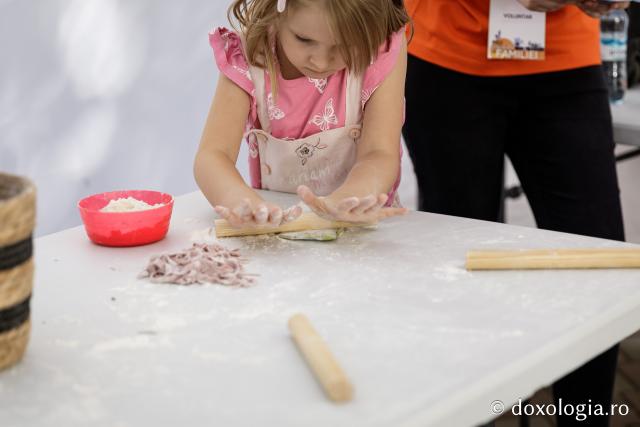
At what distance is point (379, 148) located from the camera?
164cm

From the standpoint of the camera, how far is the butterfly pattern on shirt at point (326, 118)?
1746mm

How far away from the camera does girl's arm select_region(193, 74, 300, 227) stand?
4.33 ft

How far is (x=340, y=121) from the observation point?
176 cm

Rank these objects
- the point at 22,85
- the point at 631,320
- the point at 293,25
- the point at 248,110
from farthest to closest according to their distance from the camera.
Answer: the point at 22,85 → the point at 248,110 → the point at 293,25 → the point at 631,320

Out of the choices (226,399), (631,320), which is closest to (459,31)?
(631,320)

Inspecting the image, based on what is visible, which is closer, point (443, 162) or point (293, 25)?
point (293, 25)

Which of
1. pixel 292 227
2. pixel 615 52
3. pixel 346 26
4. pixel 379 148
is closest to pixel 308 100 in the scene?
pixel 379 148

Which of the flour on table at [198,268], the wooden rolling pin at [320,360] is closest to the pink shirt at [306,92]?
the flour on table at [198,268]

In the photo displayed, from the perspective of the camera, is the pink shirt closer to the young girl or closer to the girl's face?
the young girl

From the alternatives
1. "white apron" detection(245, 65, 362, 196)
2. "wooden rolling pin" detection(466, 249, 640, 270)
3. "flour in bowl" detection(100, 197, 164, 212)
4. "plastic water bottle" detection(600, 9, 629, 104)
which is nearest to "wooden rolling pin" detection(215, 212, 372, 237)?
"flour in bowl" detection(100, 197, 164, 212)

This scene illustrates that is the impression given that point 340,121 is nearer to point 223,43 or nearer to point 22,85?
point 223,43

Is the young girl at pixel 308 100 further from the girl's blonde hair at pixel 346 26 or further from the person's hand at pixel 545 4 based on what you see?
the person's hand at pixel 545 4

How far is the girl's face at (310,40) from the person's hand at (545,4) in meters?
0.44

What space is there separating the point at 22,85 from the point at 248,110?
1.31 meters
